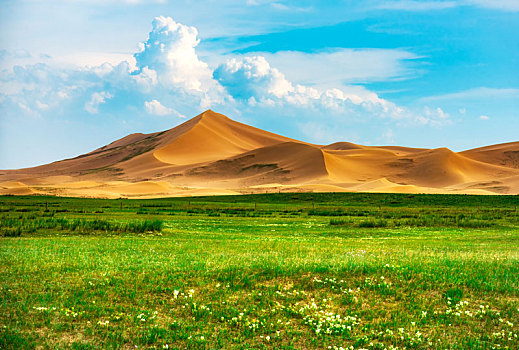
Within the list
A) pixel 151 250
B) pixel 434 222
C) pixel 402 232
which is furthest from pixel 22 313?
pixel 434 222

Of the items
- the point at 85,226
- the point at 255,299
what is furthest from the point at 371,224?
the point at 255,299

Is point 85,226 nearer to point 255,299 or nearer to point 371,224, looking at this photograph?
point 255,299

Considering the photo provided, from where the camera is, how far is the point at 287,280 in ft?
51.5

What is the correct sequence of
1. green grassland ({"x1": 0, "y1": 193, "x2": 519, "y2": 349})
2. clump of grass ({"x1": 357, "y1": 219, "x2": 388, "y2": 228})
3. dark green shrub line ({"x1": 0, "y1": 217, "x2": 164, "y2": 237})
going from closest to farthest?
green grassland ({"x1": 0, "y1": 193, "x2": 519, "y2": 349}) → dark green shrub line ({"x1": 0, "y1": 217, "x2": 164, "y2": 237}) → clump of grass ({"x1": 357, "y1": 219, "x2": 388, "y2": 228})

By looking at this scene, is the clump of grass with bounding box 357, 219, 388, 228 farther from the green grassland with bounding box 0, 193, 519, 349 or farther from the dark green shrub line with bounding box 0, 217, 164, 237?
the green grassland with bounding box 0, 193, 519, 349

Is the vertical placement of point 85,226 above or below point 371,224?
above

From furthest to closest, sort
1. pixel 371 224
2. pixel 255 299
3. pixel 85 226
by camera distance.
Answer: pixel 371 224 → pixel 85 226 → pixel 255 299

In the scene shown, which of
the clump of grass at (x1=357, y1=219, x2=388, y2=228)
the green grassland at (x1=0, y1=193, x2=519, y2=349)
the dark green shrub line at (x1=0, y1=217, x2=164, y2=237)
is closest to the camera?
the green grassland at (x1=0, y1=193, x2=519, y2=349)

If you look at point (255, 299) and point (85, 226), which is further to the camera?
point (85, 226)

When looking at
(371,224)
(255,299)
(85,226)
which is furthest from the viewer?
(371,224)

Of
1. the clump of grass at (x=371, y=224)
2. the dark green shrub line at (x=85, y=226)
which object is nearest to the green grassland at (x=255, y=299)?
the dark green shrub line at (x=85, y=226)

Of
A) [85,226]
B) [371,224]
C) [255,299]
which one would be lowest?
[371,224]

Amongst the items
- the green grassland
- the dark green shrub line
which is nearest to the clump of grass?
the dark green shrub line

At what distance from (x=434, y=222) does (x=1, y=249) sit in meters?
40.3
